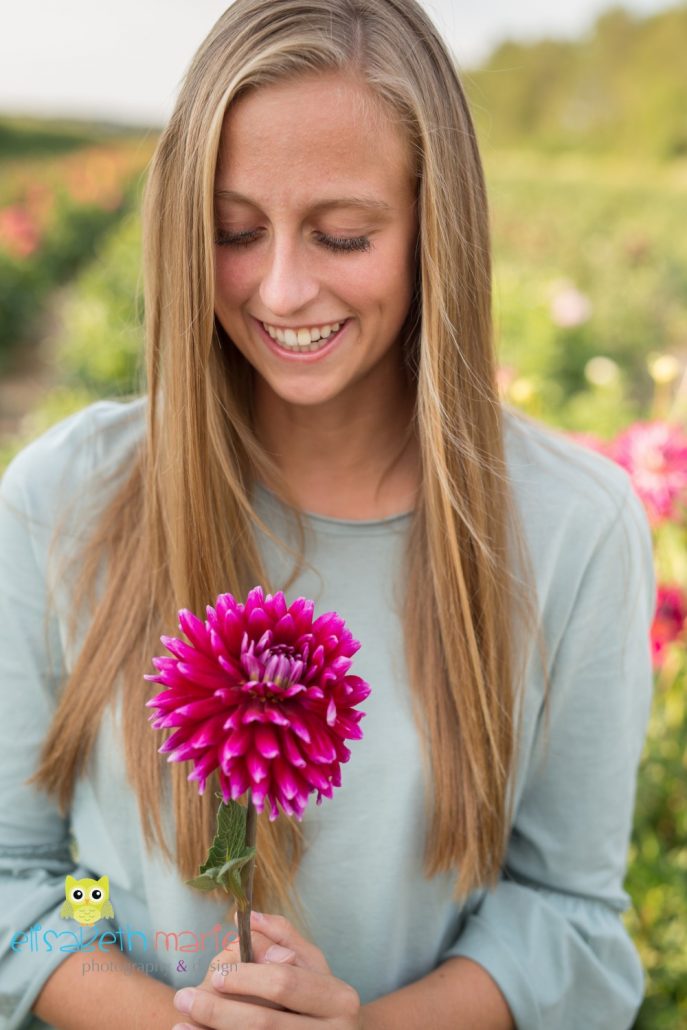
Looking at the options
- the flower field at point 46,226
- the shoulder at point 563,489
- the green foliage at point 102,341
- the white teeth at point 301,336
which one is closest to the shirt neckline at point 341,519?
the shoulder at point 563,489

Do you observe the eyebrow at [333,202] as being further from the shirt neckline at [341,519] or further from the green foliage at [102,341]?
the green foliage at [102,341]

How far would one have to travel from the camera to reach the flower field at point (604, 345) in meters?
2.20

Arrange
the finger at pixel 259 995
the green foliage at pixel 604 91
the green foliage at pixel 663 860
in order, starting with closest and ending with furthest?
the finger at pixel 259 995 < the green foliage at pixel 663 860 < the green foliage at pixel 604 91

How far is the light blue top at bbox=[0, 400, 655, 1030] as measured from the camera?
56.6 inches

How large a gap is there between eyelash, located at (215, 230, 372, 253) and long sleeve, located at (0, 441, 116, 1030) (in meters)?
0.42

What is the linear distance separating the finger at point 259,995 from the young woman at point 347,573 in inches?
1.9

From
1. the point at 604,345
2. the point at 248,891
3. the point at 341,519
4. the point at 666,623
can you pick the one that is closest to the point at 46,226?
the point at 604,345

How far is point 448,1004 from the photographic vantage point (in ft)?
4.66

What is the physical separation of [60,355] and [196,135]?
216 inches

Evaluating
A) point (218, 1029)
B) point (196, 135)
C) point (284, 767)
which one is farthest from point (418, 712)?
point (196, 135)

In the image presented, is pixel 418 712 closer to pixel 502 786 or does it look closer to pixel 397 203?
pixel 502 786

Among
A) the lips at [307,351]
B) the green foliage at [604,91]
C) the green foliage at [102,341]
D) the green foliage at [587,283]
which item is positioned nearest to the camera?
the lips at [307,351]

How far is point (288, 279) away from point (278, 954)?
72cm

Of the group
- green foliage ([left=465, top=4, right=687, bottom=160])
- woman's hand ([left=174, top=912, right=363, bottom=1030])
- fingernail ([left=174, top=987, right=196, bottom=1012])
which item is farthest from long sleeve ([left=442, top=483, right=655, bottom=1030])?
green foliage ([left=465, top=4, right=687, bottom=160])
